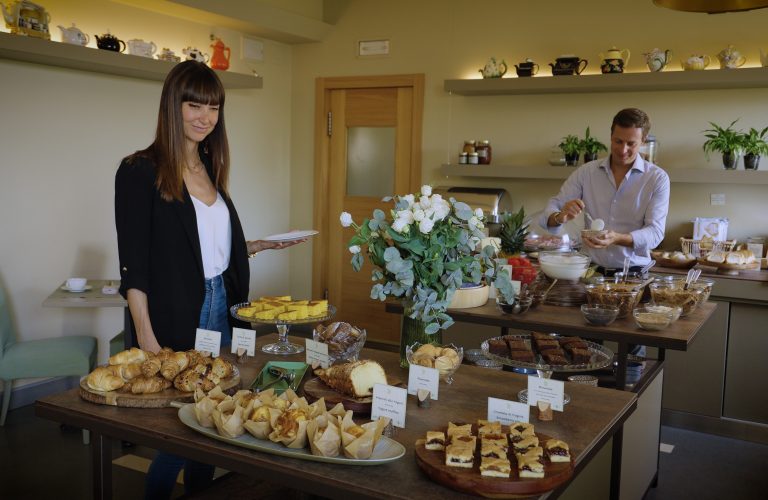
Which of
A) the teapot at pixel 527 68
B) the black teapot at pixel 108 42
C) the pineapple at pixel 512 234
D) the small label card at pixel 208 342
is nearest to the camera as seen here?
the small label card at pixel 208 342

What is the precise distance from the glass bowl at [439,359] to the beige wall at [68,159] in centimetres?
320

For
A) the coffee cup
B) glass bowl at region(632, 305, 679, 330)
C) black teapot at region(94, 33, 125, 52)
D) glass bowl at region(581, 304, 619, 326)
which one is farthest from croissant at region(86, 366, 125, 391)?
black teapot at region(94, 33, 125, 52)

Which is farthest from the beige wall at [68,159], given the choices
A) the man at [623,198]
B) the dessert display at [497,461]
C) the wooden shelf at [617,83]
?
the dessert display at [497,461]

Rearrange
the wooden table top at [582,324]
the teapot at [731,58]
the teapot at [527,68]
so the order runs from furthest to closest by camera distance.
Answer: the teapot at [527,68] → the teapot at [731,58] → the wooden table top at [582,324]

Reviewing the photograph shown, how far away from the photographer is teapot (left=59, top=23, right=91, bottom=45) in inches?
171

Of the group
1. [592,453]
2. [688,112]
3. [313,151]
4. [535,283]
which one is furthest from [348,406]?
[313,151]

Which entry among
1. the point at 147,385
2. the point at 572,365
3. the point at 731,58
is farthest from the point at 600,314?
the point at 731,58

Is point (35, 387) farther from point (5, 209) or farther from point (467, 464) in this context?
point (467, 464)

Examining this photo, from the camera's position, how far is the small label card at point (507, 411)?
1688mm

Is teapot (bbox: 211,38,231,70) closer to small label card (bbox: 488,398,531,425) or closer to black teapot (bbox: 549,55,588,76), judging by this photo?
black teapot (bbox: 549,55,588,76)

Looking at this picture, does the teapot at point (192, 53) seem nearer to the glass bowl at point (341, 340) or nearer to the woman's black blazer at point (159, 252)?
the woman's black blazer at point (159, 252)

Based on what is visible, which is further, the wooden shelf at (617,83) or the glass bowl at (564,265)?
the wooden shelf at (617,83)

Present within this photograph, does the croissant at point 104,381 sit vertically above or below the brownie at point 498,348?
above

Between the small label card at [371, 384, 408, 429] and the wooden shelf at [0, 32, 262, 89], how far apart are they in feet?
10.6
